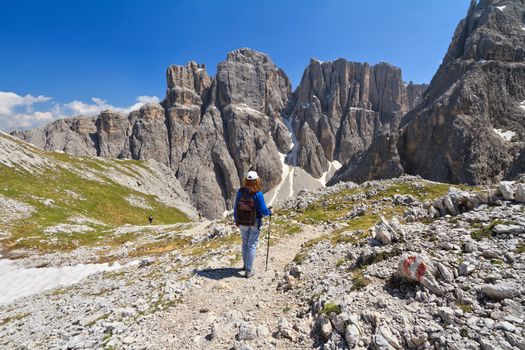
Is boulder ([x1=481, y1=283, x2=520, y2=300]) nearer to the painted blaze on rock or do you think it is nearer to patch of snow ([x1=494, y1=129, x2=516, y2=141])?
the painted blaze on rock

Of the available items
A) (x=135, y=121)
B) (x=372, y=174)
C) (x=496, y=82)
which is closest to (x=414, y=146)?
(x=372, y=174)

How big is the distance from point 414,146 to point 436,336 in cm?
12994

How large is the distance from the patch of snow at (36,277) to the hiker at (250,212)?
1578 centimetres

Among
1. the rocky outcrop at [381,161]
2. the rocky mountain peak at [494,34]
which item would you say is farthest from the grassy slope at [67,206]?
the rocky mountain peak at [494,34]

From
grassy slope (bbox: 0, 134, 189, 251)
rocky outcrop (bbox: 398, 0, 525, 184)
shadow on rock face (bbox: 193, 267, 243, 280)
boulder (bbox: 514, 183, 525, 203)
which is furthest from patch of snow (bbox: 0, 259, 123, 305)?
rocky outcrop (bbox: 398, 0, 525, 184)

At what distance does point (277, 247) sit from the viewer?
1792cm

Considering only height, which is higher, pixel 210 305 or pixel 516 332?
pixel 516 332

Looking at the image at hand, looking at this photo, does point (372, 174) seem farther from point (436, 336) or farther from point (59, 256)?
point (436, 336)

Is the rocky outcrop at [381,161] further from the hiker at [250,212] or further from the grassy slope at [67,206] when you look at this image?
the hiker at [250,212]

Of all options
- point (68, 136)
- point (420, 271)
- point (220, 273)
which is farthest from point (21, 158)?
point (68, 136)

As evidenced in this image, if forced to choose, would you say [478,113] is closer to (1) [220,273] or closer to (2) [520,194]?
(2) [520,194]

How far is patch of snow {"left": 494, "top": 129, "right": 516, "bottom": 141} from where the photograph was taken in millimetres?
106188

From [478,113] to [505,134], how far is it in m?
12.7

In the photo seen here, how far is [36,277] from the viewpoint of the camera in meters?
23.3
